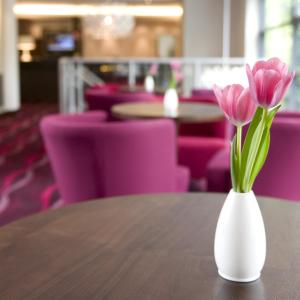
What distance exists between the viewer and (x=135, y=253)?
1.19 m

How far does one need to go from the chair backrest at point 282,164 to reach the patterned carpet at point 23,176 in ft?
6.02

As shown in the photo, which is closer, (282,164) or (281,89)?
(281,89)

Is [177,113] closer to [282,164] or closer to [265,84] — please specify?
[282,164]

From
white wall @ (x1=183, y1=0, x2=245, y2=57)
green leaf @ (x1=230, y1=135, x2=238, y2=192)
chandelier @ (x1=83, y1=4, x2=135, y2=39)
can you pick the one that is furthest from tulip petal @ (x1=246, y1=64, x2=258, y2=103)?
white wall @ (x1=183, y1=0, x2=245, y2=57)

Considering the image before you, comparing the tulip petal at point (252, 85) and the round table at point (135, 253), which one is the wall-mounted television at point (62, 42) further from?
the tulip petal at point (252, 85)

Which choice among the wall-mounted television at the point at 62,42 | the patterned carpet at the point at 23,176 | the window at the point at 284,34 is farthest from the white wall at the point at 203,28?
the wall-mounted television at the point at 62,42

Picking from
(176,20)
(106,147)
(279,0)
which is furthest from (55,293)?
(176,20)

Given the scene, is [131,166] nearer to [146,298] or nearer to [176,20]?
[146,298]

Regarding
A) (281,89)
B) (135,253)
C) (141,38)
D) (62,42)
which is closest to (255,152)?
(281,89)

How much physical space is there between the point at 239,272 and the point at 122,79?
11987 mm

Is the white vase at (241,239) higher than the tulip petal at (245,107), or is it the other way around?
the tulip petal at (245,107)

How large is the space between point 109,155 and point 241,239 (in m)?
1.48

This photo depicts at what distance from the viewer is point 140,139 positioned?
2.48m

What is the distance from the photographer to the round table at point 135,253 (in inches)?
39.6
